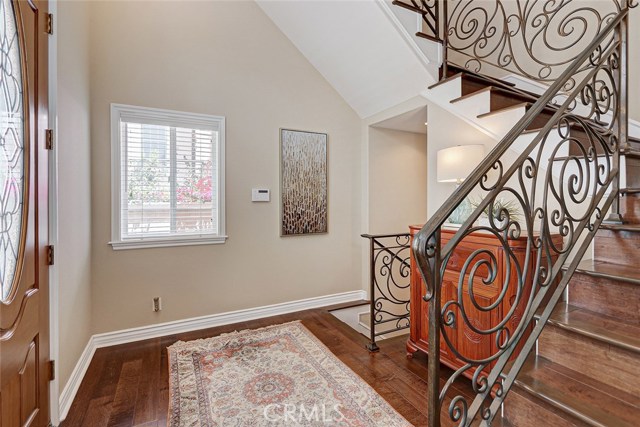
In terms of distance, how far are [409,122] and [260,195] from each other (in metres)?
1.97

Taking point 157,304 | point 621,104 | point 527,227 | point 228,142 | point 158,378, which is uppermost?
point 228,142

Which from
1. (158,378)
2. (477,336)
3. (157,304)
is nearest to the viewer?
(477,336)

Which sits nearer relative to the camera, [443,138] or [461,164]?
[461,164]

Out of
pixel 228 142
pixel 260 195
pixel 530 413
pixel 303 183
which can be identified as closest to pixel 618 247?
pixel 530 413

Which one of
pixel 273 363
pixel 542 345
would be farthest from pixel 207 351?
pixel 542 345

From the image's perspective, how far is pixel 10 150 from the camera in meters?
1.30

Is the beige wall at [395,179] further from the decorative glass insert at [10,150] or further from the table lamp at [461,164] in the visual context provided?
the decorative glass insert at [10,150]

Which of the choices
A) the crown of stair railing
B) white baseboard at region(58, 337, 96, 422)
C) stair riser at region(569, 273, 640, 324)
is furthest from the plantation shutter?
stair riser at region(569, 273, 640, 324)

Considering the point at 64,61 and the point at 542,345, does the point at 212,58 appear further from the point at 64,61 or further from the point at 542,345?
the point at 542,345

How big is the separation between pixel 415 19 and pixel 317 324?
2.98 m

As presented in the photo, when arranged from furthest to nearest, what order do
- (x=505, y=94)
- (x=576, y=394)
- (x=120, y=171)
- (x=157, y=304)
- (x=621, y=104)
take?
(x=157, y=304) < (x=120, y=171) < (x=505, y=94) < (x=621, y=104) < (x=576, y=394)

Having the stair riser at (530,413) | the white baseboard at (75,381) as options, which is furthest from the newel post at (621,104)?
the white baseboard at (75,381)

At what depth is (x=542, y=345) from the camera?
4.58 feet

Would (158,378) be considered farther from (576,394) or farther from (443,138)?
(443,138)
